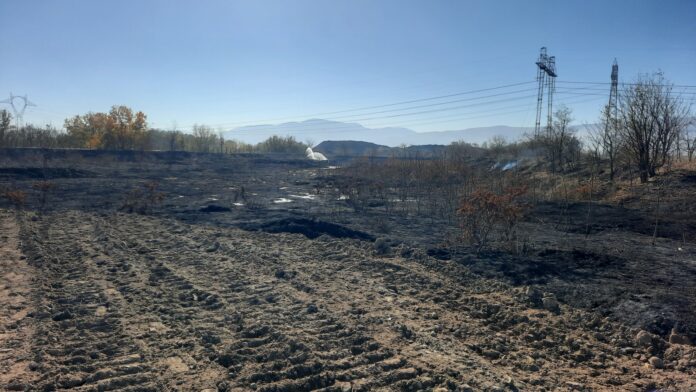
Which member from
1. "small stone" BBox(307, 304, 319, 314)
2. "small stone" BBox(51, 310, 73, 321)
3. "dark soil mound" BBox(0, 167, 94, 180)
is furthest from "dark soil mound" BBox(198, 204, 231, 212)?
"dark soil mound" BBox(0, 167, 94, 180)

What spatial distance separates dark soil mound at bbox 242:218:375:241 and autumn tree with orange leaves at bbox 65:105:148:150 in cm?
3943

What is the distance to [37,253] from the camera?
7770mm

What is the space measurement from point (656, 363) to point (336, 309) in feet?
10.8

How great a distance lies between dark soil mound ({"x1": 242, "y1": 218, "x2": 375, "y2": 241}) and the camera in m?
10.0

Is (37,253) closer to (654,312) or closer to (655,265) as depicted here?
(654,312)

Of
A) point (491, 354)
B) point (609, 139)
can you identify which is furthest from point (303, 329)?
point (609, 139)

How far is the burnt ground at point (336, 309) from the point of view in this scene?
396cm

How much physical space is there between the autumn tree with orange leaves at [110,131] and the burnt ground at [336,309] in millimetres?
39143

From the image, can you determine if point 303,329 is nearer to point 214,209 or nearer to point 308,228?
point 308,228

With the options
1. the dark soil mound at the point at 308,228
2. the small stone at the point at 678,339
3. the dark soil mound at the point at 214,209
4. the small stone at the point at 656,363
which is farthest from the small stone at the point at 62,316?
the dark soil mound at the point at 214,209

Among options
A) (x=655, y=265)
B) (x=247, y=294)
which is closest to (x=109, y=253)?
(x=247, y=294)

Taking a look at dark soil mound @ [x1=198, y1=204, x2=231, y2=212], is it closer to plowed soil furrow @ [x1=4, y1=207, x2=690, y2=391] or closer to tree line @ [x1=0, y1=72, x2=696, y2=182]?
plowed soil furrow @ [x1=4, y1=207, x2=690, y2=391]

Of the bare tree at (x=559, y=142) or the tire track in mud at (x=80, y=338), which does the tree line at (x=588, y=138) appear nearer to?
the bare tree at (x=559, y=142)

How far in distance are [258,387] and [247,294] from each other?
7.68 ft
